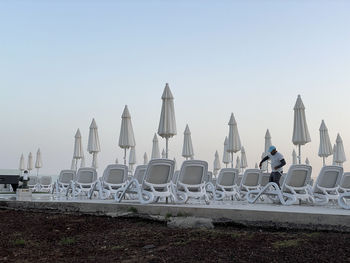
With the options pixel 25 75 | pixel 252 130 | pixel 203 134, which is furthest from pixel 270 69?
pixel 25 75

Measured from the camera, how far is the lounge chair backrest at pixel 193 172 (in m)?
7.40

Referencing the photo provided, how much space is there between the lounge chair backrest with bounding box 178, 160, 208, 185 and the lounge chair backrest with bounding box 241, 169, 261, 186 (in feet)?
11.1

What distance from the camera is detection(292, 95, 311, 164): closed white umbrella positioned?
11711 millimetres

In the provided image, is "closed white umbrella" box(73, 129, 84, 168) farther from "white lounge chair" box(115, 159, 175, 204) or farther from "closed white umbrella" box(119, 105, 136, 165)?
"white lounge chair" box(115, 159, 175, 204)

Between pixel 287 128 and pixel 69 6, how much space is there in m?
13.8

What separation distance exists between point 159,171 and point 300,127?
6.39 m

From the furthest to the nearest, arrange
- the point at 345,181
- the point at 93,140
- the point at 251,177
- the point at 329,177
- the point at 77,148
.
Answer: the point at 77,148, the point at 93,140, the point at 251,177, the point at 345,181, the point at 329,177

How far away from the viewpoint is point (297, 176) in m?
8.13

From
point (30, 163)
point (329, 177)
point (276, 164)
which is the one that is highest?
point (30, 163)

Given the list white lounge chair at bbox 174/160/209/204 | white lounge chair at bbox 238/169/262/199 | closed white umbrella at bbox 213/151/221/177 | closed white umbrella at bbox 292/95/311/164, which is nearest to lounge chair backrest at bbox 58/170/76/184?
white lounge chair at bbox 238/169/262/199

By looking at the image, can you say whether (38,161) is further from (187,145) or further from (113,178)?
(113,178)

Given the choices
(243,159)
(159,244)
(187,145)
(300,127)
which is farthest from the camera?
(243,159)

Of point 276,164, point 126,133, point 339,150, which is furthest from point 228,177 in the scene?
point 339,150

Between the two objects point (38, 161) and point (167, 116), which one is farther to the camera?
point (38, 161)
